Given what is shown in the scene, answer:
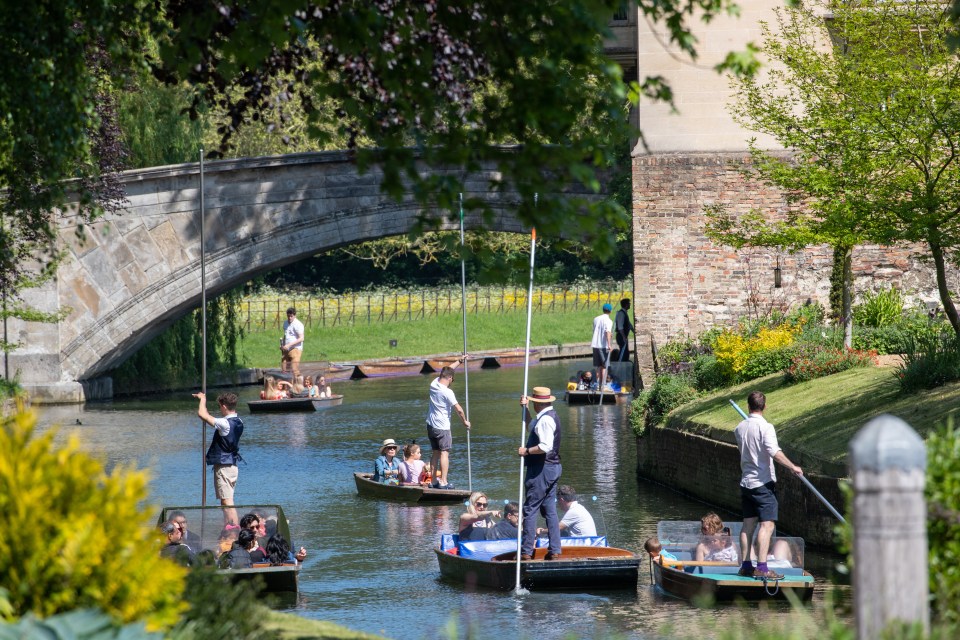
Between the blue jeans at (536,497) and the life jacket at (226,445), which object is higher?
the life jacket at (226,445)

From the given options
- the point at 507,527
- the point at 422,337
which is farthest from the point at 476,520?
the point at 422,337

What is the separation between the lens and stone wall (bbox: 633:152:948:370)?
2616 centimetres

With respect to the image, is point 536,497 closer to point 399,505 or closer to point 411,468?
point 399,505

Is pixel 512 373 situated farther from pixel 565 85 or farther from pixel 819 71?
pixel 565 85

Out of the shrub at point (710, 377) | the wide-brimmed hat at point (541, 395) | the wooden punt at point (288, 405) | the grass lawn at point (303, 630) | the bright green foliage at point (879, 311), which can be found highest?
the bright green foliage at point (879, 311)

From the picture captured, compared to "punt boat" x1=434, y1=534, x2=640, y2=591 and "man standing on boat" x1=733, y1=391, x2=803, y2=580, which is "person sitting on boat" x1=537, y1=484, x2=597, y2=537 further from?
"man standing on boat" x1=733, y1=391, x2=803, y2=580

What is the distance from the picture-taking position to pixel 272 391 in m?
28.6

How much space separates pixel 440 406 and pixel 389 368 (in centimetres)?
2091

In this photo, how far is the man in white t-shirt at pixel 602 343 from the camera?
2859cm

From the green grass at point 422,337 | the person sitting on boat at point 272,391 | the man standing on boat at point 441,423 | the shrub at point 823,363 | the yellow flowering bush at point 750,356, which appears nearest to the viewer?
the man standing on boat at point 441,423

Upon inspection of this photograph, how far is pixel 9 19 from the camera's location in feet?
27.7

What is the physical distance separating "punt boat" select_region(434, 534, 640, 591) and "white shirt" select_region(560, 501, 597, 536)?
20 centimetres

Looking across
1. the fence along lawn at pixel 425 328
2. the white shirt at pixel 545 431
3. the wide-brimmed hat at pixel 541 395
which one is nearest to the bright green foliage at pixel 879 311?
the wide-brimmed hat at pixel 541 395

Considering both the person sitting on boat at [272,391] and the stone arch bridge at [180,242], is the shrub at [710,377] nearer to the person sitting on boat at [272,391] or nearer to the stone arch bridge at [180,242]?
the stone arch bridge at [180,242]
